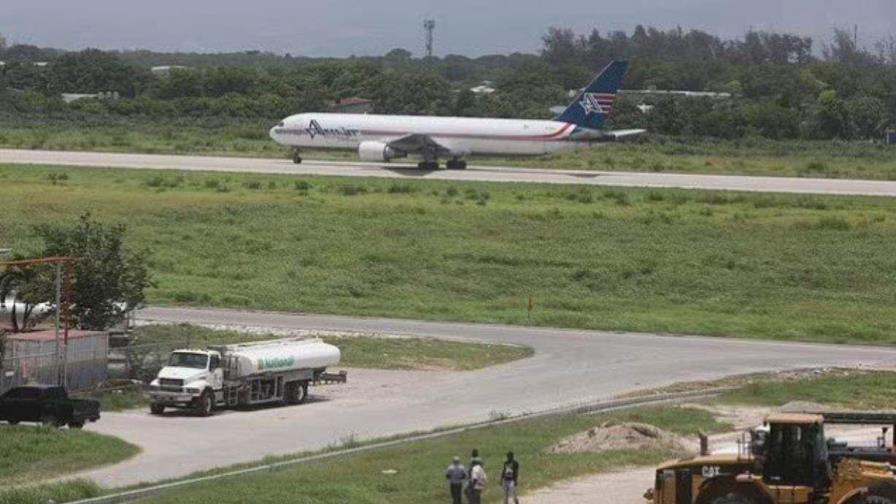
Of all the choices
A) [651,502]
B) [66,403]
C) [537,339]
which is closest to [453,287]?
[537,339]

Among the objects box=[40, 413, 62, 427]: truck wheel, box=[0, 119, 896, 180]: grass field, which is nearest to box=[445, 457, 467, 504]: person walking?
box=[40, 413, 62, 427]: truck wheel

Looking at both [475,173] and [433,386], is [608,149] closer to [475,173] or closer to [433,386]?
[475,173]

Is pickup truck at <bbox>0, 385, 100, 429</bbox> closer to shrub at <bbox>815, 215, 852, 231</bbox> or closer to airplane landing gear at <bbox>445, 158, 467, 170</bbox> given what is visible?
shrub at <bbox>815, 215, 852, 231</bbox>

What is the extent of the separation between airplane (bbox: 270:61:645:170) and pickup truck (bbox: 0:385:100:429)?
71481 millimetres

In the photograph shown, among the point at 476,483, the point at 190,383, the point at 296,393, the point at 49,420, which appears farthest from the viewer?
the point at 296,393

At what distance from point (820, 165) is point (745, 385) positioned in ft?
247

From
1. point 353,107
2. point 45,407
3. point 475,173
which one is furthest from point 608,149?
point 45,407

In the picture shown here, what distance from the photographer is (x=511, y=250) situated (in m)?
82.8

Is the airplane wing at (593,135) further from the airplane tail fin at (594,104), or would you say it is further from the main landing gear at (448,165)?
the main landing gear at (448,165)

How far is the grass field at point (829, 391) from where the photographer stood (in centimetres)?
4994

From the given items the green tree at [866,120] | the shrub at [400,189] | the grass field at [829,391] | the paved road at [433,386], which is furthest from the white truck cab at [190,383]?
the green tree at [866,120]

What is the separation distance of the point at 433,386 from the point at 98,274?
10.7 meters

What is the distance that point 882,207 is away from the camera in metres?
95.9

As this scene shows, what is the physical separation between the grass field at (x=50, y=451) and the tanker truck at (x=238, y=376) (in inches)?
209
